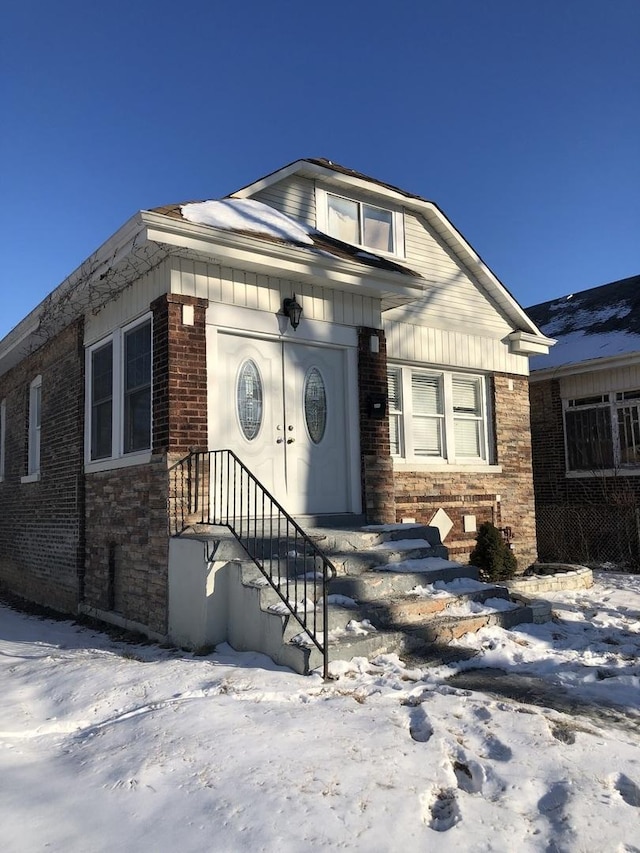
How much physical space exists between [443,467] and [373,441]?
79.0 inches

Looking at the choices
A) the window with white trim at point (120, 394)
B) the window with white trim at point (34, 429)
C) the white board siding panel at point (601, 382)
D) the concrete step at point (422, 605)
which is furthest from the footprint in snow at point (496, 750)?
the white board siding panel at point (601, 382)

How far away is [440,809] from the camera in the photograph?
9.82ft

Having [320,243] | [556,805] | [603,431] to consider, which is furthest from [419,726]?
[603,431]

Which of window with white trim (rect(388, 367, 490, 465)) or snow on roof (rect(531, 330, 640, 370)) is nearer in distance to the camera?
window with white trim (rect(388, 367, 490, 465))

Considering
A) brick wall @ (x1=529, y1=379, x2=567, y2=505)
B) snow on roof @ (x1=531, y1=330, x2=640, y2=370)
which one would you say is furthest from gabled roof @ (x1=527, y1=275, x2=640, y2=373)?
brick wall @ (x1=529, y1=379, x2=567, y2=505)

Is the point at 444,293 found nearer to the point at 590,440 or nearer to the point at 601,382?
the point at 601,382

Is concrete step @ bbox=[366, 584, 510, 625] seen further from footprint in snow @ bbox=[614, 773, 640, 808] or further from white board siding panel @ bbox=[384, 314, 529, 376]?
white board siding panel @ bbox=[384, 314, 529, 376]

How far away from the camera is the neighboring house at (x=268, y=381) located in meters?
7.01

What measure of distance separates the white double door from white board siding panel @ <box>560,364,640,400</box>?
7.54 metres

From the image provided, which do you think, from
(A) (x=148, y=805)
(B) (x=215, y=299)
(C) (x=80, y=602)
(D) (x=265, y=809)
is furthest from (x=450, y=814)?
(C) (x=80, y=602)

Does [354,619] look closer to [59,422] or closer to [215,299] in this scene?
[215,299]

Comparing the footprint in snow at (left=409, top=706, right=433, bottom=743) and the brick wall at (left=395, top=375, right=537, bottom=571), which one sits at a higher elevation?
the brick wall at (left=395, top=375, right=537, bottom=571)

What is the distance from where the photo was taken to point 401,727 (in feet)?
12.4

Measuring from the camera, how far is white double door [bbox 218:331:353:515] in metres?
7.39
